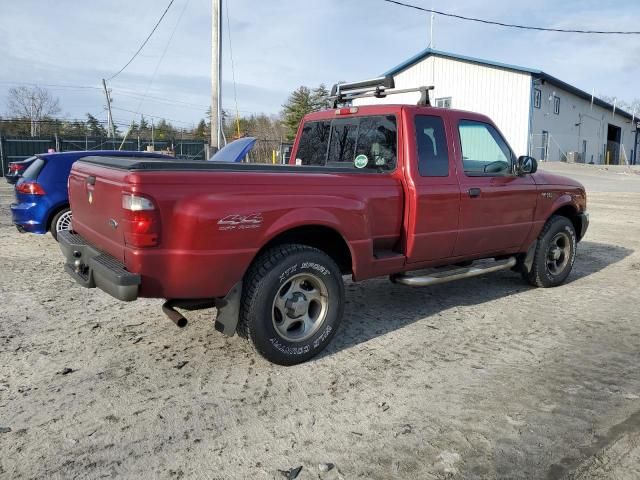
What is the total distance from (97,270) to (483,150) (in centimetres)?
382

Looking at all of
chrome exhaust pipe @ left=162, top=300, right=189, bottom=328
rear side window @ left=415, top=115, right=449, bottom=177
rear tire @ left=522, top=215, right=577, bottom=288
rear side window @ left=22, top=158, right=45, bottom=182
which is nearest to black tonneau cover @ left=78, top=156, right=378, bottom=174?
rear side window @ left=415, top=115, right=449, bottom=177

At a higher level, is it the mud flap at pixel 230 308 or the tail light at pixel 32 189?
the tail light at pixel 32 189

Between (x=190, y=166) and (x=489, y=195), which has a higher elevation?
A: (x=190, y=166)

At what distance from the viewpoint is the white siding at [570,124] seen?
1340 inches

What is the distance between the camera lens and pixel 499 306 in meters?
Result: 5.36

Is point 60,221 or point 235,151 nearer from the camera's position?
point 60,221

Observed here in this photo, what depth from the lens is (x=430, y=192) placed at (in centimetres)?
449

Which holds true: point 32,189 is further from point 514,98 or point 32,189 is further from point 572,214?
point 514,98

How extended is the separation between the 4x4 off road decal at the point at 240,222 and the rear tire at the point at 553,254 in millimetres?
3770

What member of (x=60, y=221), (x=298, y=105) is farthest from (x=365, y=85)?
(x=298, y=105)

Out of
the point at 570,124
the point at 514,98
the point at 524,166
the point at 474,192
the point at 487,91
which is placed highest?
the point at 487,91

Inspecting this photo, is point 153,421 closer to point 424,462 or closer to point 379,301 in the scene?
point 424,462

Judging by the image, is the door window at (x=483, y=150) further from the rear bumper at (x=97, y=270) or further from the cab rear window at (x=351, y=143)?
the rear bumper at (x=97, y=270)

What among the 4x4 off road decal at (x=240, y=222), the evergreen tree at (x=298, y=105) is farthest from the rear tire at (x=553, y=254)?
the evergreen tree at (x=298, y=105)
